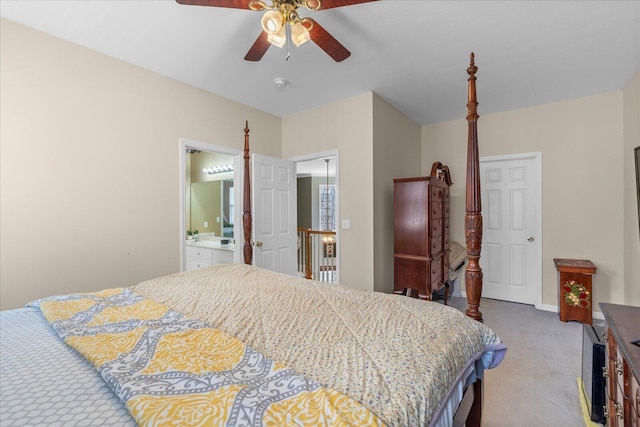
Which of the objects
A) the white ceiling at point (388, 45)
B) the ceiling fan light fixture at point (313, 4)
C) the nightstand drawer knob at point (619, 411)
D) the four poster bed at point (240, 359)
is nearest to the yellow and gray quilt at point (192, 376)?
the four poster bed at point (240, 359)

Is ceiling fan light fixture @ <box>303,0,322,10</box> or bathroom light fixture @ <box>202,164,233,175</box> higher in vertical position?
ceiling fan light fixture @ <box>303,0,322,10</box>

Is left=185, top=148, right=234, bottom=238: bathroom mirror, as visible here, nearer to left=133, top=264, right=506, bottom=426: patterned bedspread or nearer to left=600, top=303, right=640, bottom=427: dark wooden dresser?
left=133, top=264, right=506, bottom=426: patterned bedspread

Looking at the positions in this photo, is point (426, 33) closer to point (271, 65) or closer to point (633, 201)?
point (271, 65)

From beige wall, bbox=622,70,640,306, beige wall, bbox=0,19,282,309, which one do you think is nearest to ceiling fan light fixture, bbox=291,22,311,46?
beige wall, bbox=0,19,282,309

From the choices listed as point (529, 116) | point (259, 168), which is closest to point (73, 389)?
point (259, 168)

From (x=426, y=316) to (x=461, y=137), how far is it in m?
3.66

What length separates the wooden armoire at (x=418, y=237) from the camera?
3158mm

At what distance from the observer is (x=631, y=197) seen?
2.98 meters

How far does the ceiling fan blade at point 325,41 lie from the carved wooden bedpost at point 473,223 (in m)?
0.81

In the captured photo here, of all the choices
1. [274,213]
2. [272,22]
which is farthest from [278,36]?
[274,213]

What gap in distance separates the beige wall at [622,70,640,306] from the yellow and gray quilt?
3.70 meters

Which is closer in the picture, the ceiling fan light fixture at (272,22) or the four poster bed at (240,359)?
the four poster bed at (240,359)

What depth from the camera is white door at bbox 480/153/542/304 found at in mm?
3756

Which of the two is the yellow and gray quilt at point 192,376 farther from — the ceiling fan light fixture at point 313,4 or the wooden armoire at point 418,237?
the wooden armoire at point 418,237
